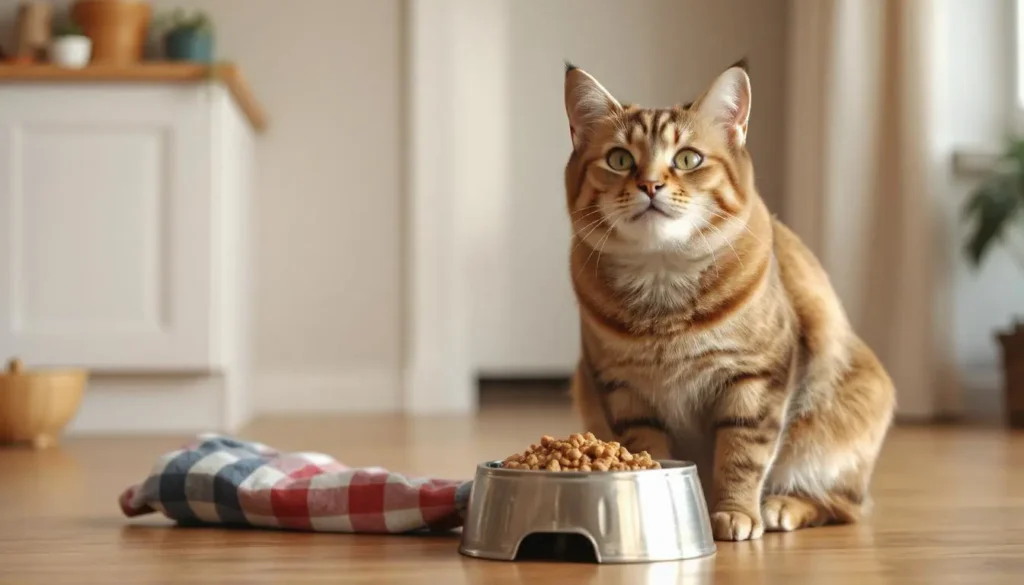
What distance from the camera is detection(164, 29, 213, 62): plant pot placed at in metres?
3.51

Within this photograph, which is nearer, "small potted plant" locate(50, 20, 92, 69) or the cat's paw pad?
the cat's paw pad

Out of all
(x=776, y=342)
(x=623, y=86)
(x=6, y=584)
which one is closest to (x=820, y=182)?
(x=623, y=86)

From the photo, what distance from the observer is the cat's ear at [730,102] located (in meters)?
1.50

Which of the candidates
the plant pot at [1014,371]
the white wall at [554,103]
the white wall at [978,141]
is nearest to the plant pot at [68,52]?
the white wall at [554,103]

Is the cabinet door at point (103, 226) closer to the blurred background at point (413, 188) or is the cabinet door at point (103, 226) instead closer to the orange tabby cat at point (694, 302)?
the blurred background at point (413, 188)

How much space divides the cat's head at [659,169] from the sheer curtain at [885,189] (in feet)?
6.89

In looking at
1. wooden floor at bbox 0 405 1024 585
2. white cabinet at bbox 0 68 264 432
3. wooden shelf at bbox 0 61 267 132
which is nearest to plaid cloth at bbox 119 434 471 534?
wooden floor at bbox 0 405 1024 585

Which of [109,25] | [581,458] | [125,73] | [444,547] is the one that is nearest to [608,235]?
[581,458]

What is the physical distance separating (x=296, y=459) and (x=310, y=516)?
0.68 ft

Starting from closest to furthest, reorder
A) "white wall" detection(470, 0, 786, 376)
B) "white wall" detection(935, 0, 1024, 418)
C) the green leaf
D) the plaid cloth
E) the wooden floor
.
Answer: the wooden floor < the plaid cloth < the green leaf < "white wall" detection(935, 0, 1024, 418) < "white wall" detection(470, 0, 786, 376)

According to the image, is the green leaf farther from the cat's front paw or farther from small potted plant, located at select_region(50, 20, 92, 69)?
small potted plant, located at select_region(50, 20, 92, 69)

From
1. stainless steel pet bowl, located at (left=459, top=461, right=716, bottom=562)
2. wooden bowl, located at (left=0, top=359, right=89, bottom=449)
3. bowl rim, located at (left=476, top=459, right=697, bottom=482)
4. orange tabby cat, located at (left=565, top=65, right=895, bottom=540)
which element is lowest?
wooden bowl, located at (left=0, top=359, right=89, bottom=449)

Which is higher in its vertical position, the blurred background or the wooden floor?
the blurred background

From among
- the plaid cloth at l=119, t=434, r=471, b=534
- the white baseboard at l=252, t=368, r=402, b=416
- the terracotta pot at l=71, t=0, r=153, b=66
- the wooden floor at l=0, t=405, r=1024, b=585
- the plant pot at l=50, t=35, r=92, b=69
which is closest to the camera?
the wooden floor at l=0, t=405, r=1024, b=585
